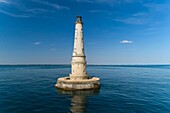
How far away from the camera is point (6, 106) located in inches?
1080

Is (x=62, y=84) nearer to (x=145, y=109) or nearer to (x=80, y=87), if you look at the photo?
(x=80, y=87)

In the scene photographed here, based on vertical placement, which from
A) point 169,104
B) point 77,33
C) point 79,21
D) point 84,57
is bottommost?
point 169,104

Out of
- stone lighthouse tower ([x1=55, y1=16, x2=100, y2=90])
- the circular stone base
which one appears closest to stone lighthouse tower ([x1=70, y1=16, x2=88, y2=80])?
stone lighthouse tower ([x1=55, y1=16, x2=100, y2=90])

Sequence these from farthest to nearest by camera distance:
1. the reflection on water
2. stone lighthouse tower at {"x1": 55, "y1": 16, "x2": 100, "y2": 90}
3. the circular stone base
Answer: stone lighthouse tower at {"x1": 55, "y1": 16, "x2": 100, "y2": 90}, the circular stone base, the reflection on water

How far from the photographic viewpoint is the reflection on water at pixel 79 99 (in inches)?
1019

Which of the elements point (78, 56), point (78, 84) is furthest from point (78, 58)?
point (78, 84)

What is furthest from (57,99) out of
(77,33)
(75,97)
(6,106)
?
(77,33)

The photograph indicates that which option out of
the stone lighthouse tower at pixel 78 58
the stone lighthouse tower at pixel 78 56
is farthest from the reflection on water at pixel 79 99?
the stone lighthouse tower at pixel 78 56

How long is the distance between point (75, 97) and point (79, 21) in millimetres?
19557

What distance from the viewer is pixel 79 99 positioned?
32.3 m

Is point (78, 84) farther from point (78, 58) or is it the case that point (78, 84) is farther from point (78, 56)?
point (78, 56)

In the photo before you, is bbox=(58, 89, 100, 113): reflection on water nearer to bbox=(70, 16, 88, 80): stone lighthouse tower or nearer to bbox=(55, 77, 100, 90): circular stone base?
bbox=(55, 77, 100, 90): circular stone base

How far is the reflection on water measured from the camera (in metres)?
25.9

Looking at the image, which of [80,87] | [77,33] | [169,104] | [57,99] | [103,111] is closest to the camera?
[103,111]
